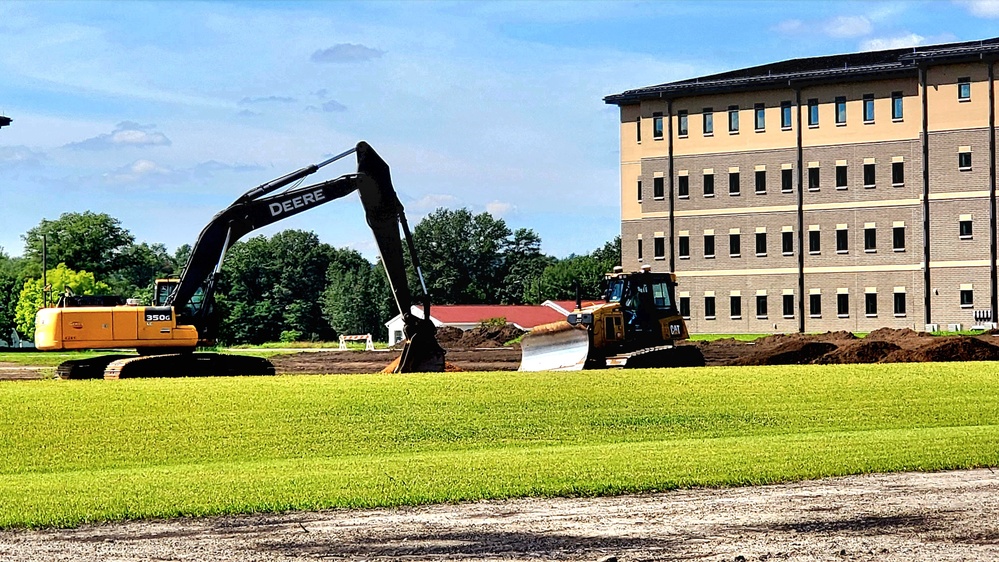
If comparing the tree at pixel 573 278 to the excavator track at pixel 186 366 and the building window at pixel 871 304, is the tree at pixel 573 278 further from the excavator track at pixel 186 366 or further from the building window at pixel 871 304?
the excavator track at pixel 186 366

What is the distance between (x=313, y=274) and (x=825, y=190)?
77549 millimetres

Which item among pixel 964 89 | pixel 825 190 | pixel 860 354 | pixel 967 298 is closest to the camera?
pixel 860 354

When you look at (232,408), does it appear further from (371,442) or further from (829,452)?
(829,452)

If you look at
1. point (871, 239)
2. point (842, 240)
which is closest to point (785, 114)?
point (842, 240)

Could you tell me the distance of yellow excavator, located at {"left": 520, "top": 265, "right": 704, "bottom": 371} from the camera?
125 ft

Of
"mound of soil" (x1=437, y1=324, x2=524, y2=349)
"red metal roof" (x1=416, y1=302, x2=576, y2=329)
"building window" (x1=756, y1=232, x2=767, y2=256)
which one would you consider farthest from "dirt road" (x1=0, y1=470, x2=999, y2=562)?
"red metal roof" (x1=416, y1=302, x2=576, y2=329)

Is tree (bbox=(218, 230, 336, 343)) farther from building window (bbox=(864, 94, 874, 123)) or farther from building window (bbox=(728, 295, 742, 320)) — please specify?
building window (bbox=(864, 94, 874, 123))

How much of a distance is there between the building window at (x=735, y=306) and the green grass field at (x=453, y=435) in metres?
50.2

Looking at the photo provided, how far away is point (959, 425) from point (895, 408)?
1653mm

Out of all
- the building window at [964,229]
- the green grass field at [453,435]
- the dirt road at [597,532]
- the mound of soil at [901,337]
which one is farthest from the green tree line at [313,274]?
the dirt road at [597,532]

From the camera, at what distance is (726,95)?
8306cm

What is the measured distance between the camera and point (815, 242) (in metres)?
81.4

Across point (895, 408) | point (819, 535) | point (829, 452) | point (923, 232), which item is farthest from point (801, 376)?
point (923, 232)

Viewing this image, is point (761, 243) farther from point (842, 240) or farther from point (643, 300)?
point (643, 300)
